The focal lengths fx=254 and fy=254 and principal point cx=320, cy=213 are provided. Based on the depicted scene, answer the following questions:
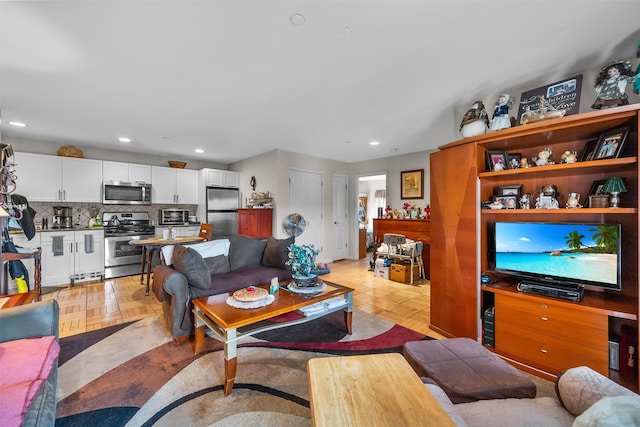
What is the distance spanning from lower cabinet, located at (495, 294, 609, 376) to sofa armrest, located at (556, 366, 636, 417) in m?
0.95

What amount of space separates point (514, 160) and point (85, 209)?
6520mm

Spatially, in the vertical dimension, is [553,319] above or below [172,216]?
below

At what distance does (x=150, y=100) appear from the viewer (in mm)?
2717

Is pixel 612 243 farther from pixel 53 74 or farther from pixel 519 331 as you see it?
pixel 53 74

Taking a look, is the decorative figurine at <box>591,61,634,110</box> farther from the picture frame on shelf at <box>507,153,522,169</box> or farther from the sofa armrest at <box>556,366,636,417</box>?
the sofa armrest at <box>556,366,636,417</box>

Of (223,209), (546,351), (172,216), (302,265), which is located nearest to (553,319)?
(546,351)

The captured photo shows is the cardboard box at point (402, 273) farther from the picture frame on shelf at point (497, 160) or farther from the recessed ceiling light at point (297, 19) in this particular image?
the recessed ceiling light at point (297, 19)

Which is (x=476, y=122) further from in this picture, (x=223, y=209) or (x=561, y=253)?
(x=223, y=209)

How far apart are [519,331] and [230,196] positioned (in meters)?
5.39

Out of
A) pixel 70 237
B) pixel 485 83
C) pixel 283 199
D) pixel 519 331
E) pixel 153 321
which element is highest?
pixel 485 83

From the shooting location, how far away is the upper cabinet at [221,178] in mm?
5508

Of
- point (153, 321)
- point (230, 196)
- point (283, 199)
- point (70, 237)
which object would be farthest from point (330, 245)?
point (70, 237)

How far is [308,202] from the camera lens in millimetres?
5430

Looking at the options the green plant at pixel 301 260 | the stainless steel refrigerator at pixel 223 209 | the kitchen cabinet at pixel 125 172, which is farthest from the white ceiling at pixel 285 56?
the stainless steel refrigerator at pixel 223 209
